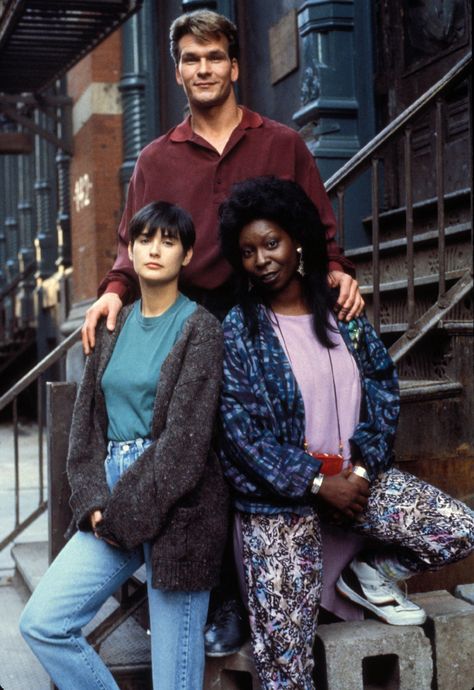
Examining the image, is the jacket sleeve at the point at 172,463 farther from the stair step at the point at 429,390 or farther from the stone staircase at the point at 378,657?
the stair step at the point at 429,390

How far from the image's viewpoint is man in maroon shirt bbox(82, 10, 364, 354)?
342cm

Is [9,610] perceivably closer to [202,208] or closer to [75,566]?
[75,566]

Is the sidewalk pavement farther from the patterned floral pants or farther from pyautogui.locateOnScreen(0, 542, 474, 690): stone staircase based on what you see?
the patterned floral pants

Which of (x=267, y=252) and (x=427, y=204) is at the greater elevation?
(x=427, y=204)

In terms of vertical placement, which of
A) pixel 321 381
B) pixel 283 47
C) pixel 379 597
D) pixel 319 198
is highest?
pixel 283 47

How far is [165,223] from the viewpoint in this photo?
127 inches

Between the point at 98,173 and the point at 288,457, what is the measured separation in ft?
28.6

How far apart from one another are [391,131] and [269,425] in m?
2.24

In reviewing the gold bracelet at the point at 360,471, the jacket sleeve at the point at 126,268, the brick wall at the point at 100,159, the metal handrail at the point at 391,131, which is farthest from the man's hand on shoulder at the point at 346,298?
the brick wall at the point at 100,159

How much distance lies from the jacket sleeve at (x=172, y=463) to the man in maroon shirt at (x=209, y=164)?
45cm

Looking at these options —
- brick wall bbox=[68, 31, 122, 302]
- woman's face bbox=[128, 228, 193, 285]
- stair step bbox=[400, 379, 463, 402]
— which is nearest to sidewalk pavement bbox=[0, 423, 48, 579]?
brick wall bbox=[68, 31, 122, 302]

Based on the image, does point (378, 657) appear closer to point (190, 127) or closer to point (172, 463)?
point (172, 463)

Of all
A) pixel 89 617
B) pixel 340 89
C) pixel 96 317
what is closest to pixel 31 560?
pixel 89 617

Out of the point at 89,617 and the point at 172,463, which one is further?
the point at 89,617
